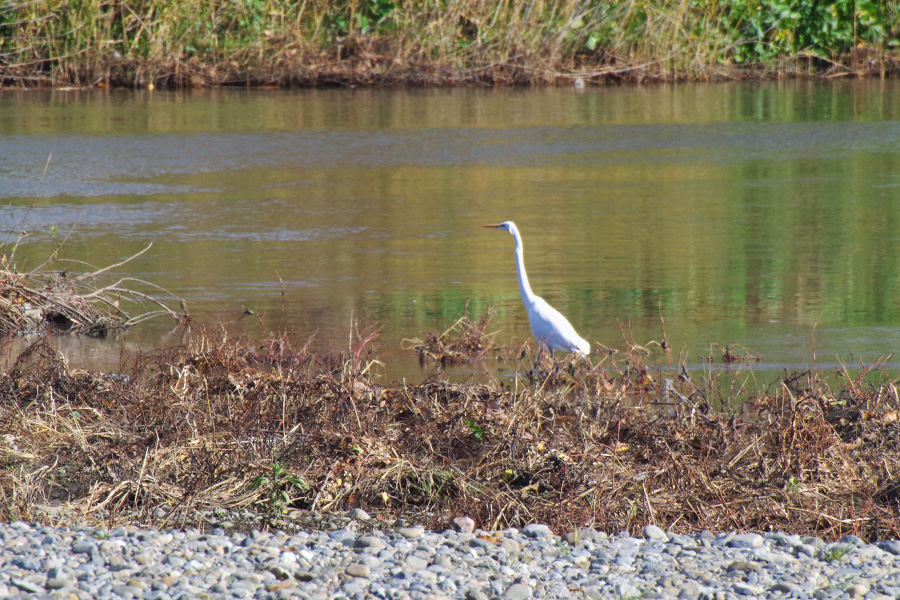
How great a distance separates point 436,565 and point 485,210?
812 centimetres

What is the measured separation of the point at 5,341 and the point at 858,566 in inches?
212

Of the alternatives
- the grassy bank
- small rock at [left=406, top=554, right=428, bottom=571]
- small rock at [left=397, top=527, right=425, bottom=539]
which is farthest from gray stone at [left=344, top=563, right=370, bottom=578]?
the grassy bank

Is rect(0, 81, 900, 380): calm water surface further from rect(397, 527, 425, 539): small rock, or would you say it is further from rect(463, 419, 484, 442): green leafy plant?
rect(397, 527, 425, 539): small rock

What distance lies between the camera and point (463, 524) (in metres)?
4.55

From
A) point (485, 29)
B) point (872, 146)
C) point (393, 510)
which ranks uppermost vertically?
point (485, 29)

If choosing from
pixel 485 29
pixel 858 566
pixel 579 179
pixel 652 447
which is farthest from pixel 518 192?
pixel 485 29

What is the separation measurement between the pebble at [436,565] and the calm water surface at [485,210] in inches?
85.9

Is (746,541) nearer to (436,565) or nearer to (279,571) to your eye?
(436,565)

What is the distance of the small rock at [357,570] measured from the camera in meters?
3.94

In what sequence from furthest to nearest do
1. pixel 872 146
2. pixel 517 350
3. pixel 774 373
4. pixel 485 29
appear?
pixel 485 29 < pixel 872 146 < pixel 517 350 < pixel 774 373

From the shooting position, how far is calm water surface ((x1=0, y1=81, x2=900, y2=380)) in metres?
8.01

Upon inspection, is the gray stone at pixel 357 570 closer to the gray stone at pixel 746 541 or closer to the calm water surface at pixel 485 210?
the gray stone at pixel 746 541

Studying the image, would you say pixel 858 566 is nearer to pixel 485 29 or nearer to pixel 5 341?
pixel 5 341

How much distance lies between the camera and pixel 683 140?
16250 mm
